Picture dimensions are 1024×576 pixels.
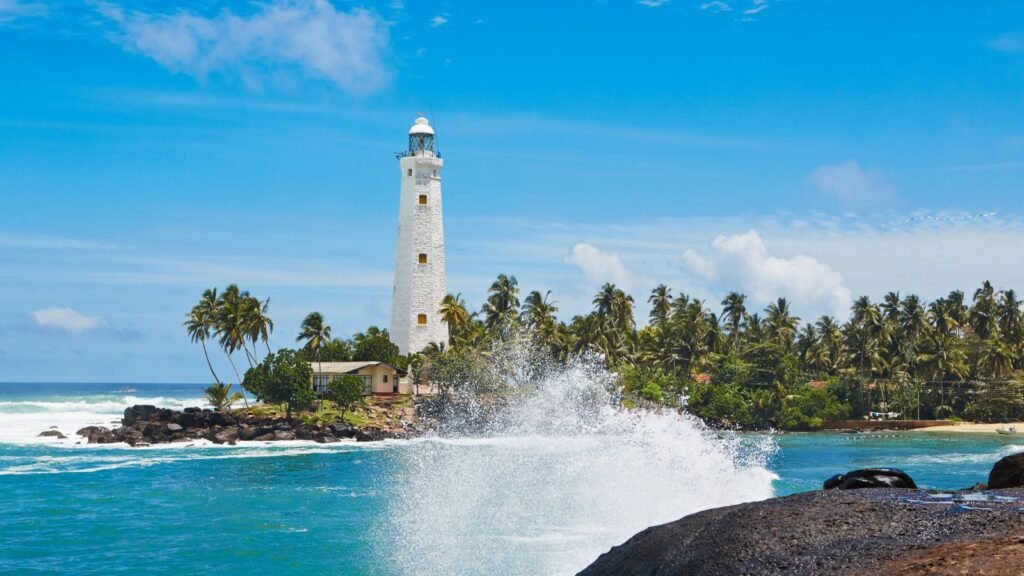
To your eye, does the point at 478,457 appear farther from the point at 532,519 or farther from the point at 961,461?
the point at 961,461

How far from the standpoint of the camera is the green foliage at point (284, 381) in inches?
2628

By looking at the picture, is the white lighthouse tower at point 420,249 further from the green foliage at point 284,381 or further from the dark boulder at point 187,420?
the dark boulder at point 187,420

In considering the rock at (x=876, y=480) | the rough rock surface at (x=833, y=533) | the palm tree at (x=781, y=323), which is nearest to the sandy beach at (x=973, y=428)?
the palm tree at (x=781, y=323)

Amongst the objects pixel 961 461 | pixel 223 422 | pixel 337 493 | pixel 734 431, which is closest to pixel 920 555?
pixel 337 493

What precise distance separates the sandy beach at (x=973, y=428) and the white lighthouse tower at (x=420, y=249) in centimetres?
4032

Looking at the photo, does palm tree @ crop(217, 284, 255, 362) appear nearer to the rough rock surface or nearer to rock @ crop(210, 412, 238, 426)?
rock @ crop(210, 412, 238, 426)

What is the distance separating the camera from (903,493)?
7961mm

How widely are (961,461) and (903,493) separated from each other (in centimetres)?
4889

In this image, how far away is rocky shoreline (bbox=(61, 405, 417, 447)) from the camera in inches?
2448

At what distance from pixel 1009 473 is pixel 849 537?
420 cm

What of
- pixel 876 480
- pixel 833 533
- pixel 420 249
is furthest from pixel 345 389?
pixel 833 533

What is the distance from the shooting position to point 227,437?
61531 mm

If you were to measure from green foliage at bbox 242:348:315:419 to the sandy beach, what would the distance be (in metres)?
48.1

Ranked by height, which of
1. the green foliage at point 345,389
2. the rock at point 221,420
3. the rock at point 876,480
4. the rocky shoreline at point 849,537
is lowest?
the rock at point 221,420
